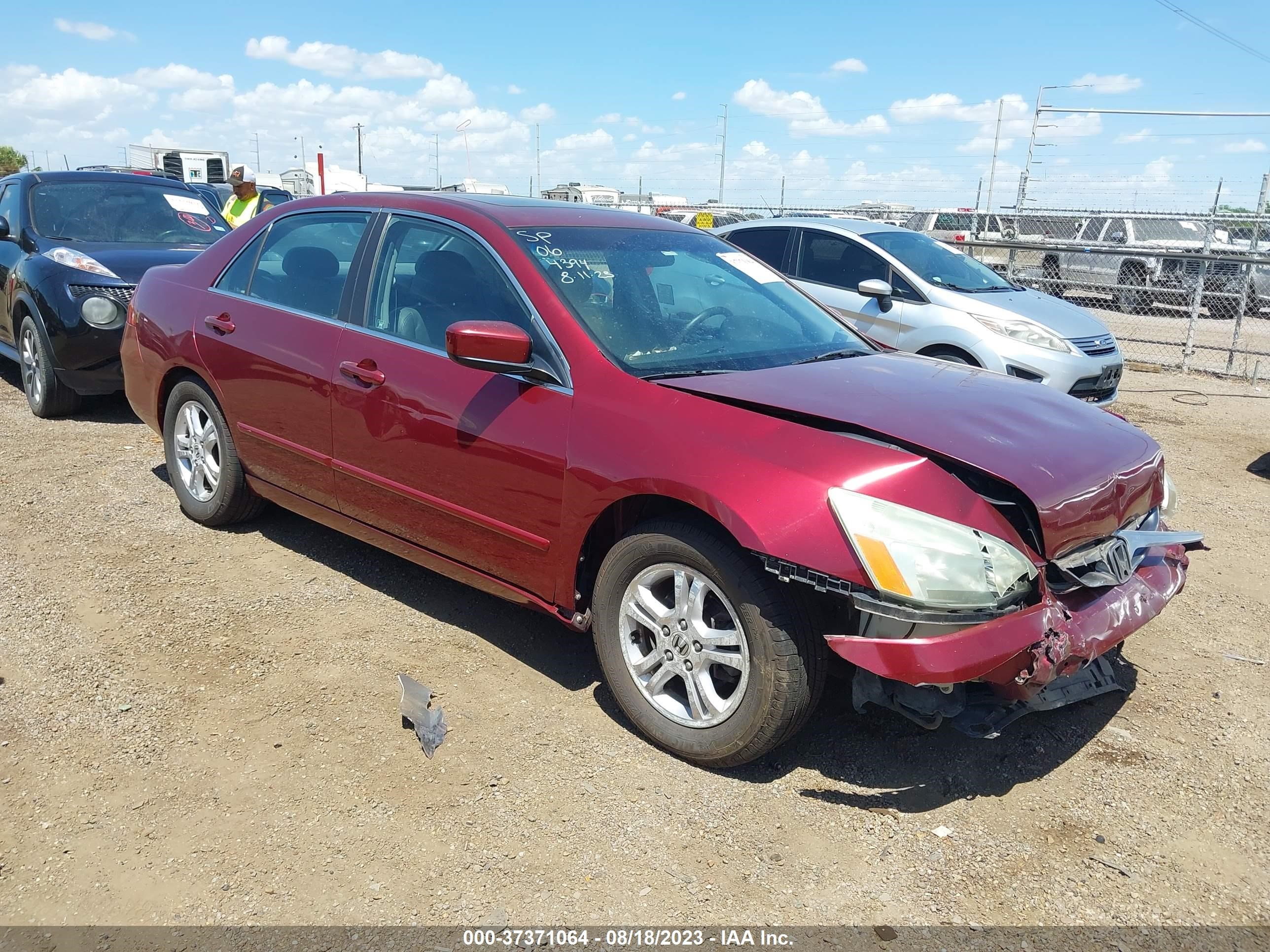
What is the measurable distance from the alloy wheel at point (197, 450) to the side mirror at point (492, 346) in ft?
6.81

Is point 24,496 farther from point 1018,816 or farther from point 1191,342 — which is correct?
point 1191,342

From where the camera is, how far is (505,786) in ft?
9.71

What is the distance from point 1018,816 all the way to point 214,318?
3.94 meters

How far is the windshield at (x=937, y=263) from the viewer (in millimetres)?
8500

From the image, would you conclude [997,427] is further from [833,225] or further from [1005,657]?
[833,225]

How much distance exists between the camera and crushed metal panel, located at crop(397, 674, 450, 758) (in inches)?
124

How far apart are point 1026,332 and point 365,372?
601 cm

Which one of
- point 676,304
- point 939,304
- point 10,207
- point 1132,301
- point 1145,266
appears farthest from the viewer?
point 1145,266

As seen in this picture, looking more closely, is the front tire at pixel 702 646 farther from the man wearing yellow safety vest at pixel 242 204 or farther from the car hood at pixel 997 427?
the man wearing yellow safety vest at pixel 242 204

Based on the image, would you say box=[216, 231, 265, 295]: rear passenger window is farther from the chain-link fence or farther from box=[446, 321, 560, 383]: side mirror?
the chain-link fence

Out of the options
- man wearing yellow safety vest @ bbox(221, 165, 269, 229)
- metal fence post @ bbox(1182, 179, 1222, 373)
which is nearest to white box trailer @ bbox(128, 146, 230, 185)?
man wearing yellow safety vest @ bbox(221, 165, 269, 229)

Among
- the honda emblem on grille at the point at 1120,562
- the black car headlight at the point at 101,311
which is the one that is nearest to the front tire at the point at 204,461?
the black car headlight at the point at 101,311

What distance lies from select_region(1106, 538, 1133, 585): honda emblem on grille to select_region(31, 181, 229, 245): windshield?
741 cm

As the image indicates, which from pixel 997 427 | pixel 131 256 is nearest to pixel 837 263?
pixel 131 256
